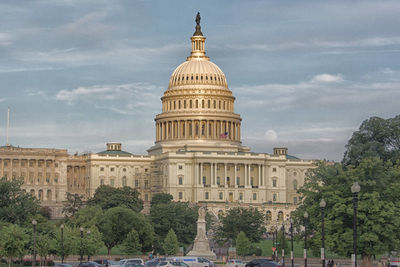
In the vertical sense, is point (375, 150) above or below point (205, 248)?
above

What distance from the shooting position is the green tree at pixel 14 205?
10556 cm

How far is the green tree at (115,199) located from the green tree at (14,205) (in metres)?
52.7

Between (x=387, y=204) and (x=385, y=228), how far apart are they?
1874 millimetres

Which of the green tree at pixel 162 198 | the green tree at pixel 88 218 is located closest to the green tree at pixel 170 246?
the green tree at pixel 88 218

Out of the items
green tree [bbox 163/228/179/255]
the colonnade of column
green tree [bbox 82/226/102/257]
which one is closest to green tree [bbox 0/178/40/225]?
green tree [bbox 82/226/102/257]

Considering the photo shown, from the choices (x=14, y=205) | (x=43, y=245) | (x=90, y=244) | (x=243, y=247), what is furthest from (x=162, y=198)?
(x=43, y=245)

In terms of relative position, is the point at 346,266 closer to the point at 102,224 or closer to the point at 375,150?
the point at 375,150

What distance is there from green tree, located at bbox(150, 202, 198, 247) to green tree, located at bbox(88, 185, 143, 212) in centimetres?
2021

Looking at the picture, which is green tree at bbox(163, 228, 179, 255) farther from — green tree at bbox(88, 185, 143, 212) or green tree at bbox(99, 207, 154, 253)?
green tree at bbox(88, 185, 143, 212)

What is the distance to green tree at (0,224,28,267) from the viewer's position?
283 ft

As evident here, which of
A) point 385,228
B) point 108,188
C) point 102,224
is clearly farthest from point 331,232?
point 108,188

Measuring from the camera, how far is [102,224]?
401 ft

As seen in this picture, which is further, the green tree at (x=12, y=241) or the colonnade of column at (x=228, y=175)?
the colonnade of column at (x=228, y=175)

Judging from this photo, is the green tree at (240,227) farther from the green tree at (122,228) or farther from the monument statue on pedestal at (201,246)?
the monument statue on pedestal at (201,246)
